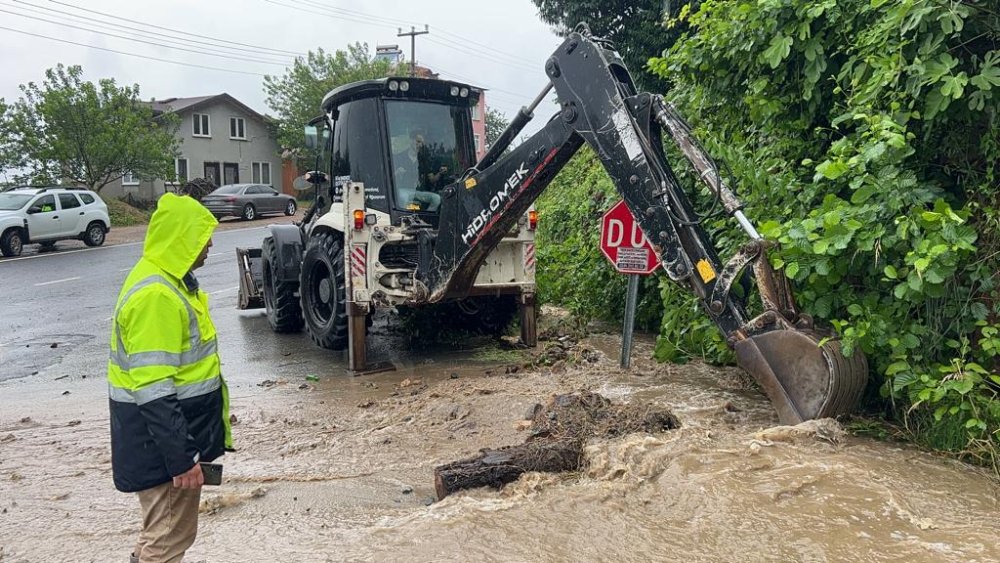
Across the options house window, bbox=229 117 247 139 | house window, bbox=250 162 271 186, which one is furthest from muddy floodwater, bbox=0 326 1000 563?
house window, bbox=250 162 271 186

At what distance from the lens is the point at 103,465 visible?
17.8ft

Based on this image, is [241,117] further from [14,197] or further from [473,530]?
[473,530]

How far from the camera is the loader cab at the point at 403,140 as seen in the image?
8.08 meters

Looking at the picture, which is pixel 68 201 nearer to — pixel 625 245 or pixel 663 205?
pixel 625 245

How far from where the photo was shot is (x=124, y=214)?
104 feet

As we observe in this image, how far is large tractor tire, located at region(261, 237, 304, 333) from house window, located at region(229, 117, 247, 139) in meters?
39.6

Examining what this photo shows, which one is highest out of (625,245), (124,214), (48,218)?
(124,214)

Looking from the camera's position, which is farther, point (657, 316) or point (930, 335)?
point (657, 316)

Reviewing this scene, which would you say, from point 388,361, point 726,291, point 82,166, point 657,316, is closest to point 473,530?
point 726,291

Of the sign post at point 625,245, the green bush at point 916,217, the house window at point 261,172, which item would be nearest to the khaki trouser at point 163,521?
the green bush at point 916,217

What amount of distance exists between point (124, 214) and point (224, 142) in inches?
622

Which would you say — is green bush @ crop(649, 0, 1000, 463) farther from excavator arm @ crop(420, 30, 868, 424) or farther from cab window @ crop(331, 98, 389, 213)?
cab window @ crop(331, 98, 389, 213)

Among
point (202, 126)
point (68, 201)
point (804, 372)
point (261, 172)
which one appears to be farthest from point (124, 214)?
point (804, 372)

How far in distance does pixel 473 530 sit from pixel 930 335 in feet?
9.62
